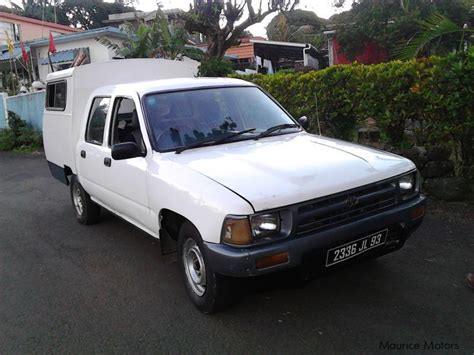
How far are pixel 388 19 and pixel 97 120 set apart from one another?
11.9m

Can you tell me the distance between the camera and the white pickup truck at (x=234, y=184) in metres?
2.93

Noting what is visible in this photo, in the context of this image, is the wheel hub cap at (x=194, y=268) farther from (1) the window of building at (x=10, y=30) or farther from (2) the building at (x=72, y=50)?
(1) the window of building at (x=10, y=30)

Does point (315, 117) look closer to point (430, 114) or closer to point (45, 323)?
point (430, 114)

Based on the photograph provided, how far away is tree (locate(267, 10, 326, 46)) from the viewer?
91.2 ft

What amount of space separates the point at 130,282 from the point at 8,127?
43.2 feet

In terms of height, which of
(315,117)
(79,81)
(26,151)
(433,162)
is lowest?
(26,151)

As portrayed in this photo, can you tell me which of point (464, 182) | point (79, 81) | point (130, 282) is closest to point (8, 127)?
point (79, 81)

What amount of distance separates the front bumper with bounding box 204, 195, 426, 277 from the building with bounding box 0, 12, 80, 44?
26271mm

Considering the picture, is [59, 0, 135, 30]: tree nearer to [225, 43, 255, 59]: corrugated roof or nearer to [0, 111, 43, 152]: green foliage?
[225, 43, 255, 59]: corrugated roof

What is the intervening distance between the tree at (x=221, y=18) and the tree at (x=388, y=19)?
2.92 metres

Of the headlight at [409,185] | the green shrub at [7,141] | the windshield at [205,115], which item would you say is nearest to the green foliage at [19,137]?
the green shrub at [7,141]

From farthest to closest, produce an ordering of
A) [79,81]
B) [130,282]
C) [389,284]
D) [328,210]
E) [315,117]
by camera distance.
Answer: [315,117] → [79,81] → [130,282] → [389,284] → [328,210]

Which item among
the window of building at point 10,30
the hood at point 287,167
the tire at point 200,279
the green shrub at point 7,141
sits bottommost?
the green shrub at point 7,141

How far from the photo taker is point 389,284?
376cm
